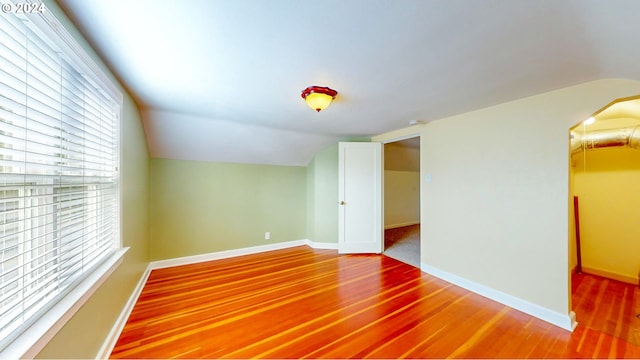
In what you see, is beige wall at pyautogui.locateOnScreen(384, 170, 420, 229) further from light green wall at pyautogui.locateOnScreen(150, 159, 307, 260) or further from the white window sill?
the white window sill

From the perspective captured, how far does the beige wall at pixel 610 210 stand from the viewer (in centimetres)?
258

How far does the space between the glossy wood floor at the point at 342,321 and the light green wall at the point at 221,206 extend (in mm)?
569

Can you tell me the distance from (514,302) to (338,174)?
2.66 m

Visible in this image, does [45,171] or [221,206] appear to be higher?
[45,171]

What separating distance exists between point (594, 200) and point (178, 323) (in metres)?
5.05

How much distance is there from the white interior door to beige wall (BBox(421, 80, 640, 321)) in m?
0.94

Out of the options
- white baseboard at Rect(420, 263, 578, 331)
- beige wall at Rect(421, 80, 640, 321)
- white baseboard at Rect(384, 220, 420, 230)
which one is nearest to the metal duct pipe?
beige wall at Rect(421, 80, 640, 321)

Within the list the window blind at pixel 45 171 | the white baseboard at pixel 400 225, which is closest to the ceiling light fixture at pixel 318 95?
the window blind at pixel 45 171

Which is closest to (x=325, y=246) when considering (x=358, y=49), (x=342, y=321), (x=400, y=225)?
(x=342, y=321)

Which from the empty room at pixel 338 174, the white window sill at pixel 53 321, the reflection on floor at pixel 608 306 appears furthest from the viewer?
the reflection on floor at pixel 608 306

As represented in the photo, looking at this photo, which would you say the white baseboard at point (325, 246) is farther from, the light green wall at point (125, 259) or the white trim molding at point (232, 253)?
the light green wall at point (125, 259)

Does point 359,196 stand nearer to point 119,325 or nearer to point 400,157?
point 400,157

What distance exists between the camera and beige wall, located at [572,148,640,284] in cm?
258

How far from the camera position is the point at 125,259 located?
190cm
